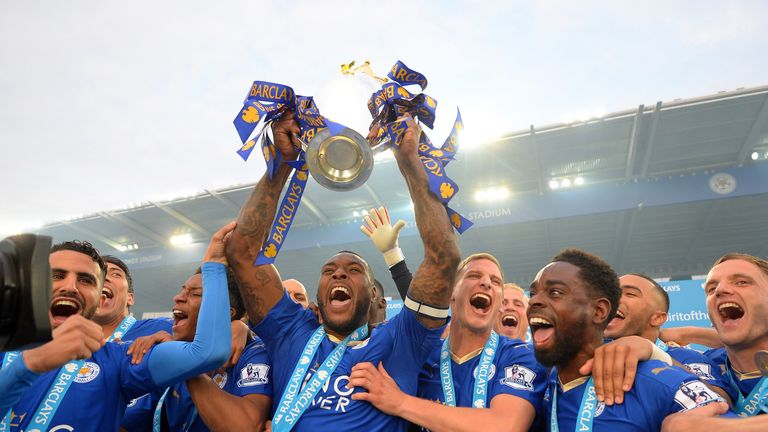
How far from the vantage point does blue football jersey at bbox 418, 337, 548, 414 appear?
2590mm

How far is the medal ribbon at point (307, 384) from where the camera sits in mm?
2465

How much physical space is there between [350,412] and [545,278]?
115 centimetres

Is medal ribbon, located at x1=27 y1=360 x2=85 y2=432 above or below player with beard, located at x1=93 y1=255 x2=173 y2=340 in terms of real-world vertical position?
below

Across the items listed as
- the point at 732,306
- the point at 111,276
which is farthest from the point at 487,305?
the point at 111,276

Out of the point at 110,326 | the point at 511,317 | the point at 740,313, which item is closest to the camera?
the point at 740,313

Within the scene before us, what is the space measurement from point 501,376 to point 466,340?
0.43m

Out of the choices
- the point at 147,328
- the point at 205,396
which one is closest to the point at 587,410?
the point at 205,396

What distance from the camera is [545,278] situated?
8.37ft

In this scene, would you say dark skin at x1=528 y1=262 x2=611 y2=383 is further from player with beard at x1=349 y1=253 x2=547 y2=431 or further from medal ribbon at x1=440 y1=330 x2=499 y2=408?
medal ribbon at x1=440 y1=330 x2=499 y2=408

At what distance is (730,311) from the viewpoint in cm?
306

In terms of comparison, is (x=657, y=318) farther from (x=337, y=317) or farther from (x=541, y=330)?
(x=337, y=317)

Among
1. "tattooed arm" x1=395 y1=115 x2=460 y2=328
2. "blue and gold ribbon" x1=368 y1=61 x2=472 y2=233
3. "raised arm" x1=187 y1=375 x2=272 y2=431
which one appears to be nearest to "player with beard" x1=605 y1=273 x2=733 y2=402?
"tattooed arm" x1=395 y1=115 x2=460 y2=328

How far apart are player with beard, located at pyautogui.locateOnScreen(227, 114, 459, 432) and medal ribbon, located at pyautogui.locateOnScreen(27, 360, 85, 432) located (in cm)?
86

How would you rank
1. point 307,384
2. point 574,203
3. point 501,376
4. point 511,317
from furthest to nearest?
point 574,203 < point 511,317 < point 501,376 < point 307,384
